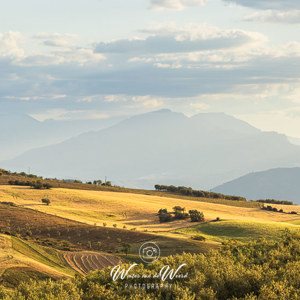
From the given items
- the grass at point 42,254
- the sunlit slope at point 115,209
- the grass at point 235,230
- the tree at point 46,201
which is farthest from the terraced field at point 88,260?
the tree at point 46,201

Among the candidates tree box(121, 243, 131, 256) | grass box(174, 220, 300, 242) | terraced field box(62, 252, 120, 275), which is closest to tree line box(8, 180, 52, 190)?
grass box(174, 220, 300, 242)

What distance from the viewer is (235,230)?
270 feet

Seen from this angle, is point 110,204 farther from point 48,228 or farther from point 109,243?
point 109,243

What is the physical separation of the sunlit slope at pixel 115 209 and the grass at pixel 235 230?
19.4ft

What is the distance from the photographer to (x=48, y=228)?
75.8 meters

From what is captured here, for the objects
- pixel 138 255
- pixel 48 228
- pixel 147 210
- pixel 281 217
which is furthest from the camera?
pixel 281 217

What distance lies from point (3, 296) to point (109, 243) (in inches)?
1505

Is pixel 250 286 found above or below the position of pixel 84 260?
above

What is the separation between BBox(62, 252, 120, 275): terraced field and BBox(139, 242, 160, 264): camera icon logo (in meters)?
3.72

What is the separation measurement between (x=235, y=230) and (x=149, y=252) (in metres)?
25.7

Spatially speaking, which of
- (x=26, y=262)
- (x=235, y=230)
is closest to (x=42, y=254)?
(x=26, y=262)

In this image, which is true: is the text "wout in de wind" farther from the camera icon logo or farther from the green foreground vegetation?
the camera icon logo

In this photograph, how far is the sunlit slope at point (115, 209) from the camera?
92.1m

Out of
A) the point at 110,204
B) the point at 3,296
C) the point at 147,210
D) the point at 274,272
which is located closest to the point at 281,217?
the point at 147,210
